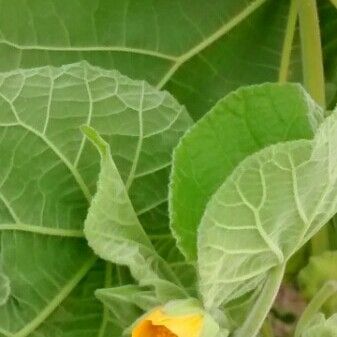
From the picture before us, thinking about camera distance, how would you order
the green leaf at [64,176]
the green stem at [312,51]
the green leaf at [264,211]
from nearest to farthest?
the green leaf at [264,211], the green leaf at [64,176], the green stem at [312,51]

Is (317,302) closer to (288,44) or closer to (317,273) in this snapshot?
(317,273)

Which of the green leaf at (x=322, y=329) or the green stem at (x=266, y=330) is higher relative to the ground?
the green leaf at (x=322, y=329)

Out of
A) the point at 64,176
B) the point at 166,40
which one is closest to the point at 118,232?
the point at 64,176

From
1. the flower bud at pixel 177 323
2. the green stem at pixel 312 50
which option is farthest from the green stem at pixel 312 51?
the flower bud at pixel 177 323

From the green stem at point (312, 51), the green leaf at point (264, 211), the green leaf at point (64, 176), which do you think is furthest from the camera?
the green stem at point (312, 51)

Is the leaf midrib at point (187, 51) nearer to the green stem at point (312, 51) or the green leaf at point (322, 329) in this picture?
Answer: the green stem at point (312, 51)

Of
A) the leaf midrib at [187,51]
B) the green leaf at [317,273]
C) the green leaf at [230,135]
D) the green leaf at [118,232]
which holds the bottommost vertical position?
the green leaf at [317,273]
